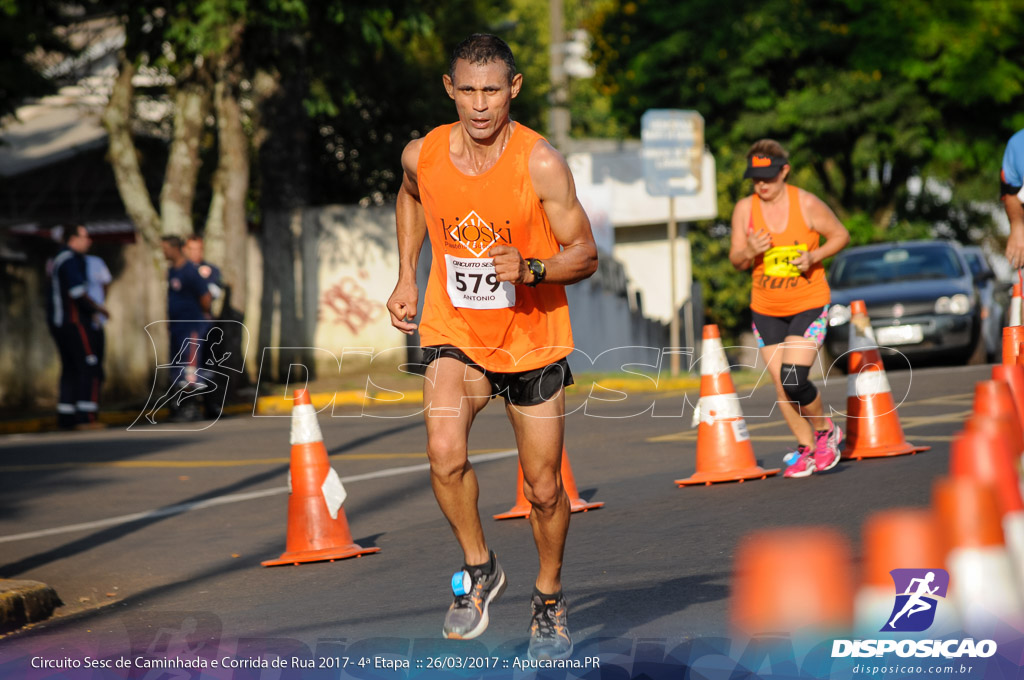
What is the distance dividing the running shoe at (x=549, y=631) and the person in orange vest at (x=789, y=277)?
4016 mm

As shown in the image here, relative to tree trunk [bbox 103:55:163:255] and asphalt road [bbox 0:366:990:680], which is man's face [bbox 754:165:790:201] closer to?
asphalt road [bbox 0:366:990:680]

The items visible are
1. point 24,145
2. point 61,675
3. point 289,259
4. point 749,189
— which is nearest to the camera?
point 61,675

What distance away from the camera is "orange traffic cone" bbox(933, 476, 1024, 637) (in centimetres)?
305

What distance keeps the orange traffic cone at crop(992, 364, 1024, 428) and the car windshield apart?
12638 mm

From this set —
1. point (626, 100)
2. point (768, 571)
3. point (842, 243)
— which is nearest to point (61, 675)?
point (768, 571)

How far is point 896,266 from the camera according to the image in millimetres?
Answer: 18312

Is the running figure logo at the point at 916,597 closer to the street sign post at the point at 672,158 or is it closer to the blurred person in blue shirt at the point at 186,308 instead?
the blurred person in blue shirt at the point at 186,308

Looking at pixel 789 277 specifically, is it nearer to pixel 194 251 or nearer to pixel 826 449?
pixel 826 449

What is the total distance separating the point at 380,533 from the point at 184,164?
1112 centimetres

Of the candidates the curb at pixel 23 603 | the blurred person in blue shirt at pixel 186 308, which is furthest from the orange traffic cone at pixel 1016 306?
the blurred person in blue shirt at pixel 186 308

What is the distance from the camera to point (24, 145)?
29.7 meters

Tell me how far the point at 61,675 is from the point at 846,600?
296 centimetres

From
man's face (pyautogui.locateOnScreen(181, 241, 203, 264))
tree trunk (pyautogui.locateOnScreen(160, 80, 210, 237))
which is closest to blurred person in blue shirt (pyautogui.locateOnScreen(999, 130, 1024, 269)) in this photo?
man's face (pyautogui.locateOnScreen(181, 241, 203, 264))

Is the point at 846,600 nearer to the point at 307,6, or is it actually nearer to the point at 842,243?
the point at 842,243
